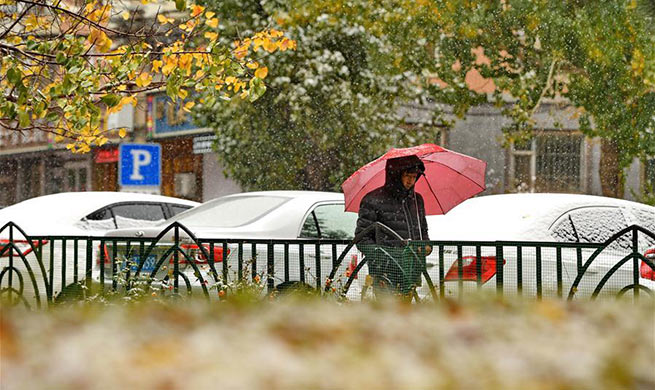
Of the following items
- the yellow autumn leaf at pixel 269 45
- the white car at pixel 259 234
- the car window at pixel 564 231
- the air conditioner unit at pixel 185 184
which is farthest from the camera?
the air conditioner unit at pixel 185 184

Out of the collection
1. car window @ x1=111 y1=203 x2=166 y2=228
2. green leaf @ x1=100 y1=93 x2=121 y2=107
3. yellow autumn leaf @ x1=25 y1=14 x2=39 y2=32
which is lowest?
car window @ x1=111 y1=203 x2=166 y2=228

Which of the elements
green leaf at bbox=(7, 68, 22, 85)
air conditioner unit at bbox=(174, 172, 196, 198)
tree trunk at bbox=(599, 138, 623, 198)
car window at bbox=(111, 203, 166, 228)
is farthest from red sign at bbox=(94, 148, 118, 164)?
green leaf at bbox=(7, 68, 22, 85)

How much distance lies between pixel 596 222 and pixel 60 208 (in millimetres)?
6254

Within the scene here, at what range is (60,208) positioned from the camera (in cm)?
1262

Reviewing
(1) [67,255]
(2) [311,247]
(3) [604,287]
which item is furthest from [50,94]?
(3) [604,287]

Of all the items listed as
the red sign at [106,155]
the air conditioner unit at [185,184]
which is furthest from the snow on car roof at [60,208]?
the red sign at [106,155]

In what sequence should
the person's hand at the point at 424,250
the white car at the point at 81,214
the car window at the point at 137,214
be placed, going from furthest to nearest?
the car window at the point at 137,214, the white car at the point at 81,214, the person's hand at the point at 424,250

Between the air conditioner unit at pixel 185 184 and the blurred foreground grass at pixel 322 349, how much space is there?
33.7 meters

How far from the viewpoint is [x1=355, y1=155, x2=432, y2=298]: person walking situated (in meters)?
7.63

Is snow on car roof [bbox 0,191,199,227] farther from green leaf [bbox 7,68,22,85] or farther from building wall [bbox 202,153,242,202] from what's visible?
building wall [bbox 202,153,242,202]

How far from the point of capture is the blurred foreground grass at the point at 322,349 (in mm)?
2266

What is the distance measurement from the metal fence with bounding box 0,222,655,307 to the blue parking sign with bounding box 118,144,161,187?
759 cm

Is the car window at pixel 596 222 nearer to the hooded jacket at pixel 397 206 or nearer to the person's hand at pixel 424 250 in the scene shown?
the hooded jacket at pixel 397 206

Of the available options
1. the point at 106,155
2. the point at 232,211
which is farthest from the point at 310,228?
the point at 106,155
